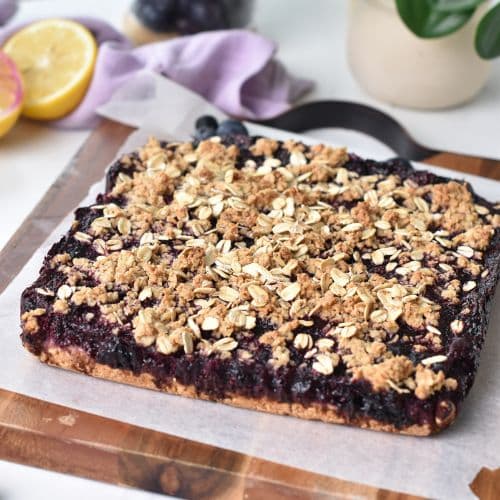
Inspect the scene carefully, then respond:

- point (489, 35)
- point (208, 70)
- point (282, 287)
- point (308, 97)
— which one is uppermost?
point (489, 35)

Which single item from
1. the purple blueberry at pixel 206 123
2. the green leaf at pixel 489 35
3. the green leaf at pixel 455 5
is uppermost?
the green leaf at pixel 455 5

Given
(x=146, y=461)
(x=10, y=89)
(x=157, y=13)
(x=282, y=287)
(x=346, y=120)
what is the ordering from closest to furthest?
(x=146, y=461) < (x=282, y=287) < (x=10, y=89) < (x=346, y=120) < (x=157, y=13)

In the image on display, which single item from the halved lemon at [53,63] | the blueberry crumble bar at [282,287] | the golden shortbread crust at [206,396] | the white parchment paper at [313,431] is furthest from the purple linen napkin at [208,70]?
the golden shortbread crust at [206,396]

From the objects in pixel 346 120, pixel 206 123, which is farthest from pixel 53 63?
pixel 346 120

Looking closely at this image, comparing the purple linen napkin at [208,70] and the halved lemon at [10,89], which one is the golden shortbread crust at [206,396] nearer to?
the halved lemon at [10,89]

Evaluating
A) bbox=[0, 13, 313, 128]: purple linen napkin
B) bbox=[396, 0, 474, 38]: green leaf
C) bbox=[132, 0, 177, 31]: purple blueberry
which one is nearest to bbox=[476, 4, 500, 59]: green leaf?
bbox=[396, 0, 474, 38]: green leaf

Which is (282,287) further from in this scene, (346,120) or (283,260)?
(346,120)

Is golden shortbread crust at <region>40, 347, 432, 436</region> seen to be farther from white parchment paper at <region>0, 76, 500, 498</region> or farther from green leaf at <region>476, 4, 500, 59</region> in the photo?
green leaf at <region>476, 4, 500, 59</region>
